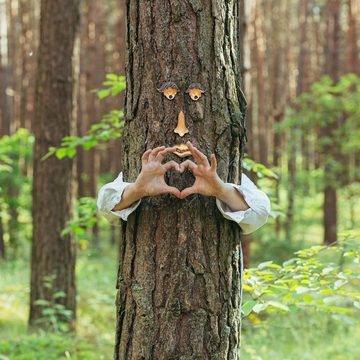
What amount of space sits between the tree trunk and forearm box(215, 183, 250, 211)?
4907mm

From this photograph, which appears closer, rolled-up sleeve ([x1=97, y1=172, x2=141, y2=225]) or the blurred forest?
rolled-up sleeve ([x1=97, y1=172, x2=141, y2=225])

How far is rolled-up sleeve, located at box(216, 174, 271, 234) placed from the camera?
107 inches

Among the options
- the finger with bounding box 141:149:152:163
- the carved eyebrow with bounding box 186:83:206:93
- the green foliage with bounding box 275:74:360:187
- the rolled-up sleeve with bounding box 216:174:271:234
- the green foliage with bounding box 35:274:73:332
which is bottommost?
the green foliage with bounding box 35:274:73:332

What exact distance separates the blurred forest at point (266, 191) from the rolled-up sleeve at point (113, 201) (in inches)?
38.0

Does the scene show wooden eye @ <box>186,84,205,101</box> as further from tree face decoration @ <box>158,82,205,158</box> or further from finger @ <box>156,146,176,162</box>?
finger @ <box>156,146,176,162</box>

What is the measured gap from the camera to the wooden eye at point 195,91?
271 cm

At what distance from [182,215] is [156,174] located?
22 cm

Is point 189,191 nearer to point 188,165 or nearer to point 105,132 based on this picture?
point 188,165

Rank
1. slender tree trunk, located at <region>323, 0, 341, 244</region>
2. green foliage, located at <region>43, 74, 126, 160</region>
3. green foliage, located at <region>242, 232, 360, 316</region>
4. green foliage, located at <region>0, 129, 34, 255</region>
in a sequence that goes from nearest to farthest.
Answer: green foliage, located at <region>242, 232, 360, 316</region>, green foliage, located at <region>43, 74, 126, 160</region>, green foliage, located at <region>0, 129, 34, 255</region>, slender tree trunk, located at <region>323, 0, 341, 244</region>

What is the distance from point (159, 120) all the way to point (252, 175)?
5.61m

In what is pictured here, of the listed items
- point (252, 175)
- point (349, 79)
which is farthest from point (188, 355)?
point (349, 79)

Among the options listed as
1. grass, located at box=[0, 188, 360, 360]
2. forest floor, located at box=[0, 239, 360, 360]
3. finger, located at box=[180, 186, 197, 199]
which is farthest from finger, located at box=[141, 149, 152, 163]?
forest floor, located at box=[0, 239, 360, 360]

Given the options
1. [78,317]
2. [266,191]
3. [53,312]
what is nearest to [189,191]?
[266,191]

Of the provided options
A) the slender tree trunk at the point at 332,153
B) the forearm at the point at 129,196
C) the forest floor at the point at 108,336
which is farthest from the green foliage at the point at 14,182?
the forearm at the point at 129,196
